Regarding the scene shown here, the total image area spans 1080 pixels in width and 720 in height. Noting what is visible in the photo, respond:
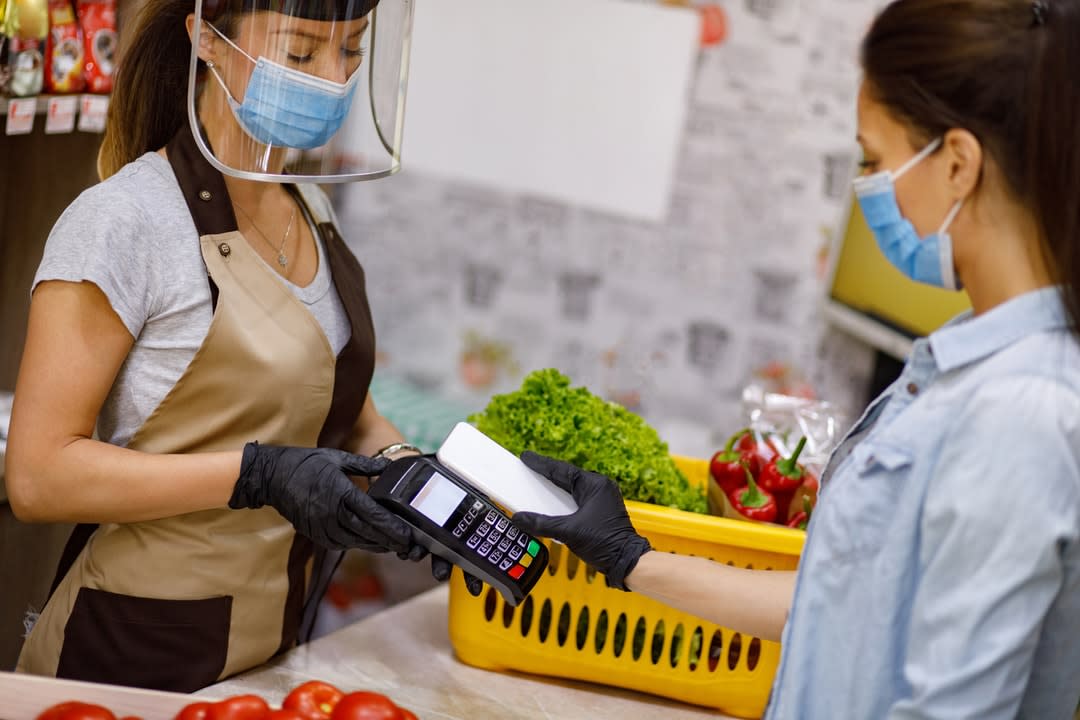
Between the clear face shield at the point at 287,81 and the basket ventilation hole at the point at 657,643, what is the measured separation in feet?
2.62

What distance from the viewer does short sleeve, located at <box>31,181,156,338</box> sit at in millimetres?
1245

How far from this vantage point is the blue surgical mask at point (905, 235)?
102cm

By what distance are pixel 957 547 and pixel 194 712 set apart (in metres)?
0.84

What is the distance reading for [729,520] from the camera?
1.45 metres

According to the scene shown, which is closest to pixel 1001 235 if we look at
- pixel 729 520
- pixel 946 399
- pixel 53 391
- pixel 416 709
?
pixel 946 399

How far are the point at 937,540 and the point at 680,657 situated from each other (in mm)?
676

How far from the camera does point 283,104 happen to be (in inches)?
52.4

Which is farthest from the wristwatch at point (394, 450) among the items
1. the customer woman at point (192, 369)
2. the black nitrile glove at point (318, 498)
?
the black nitrile glove at point (318, 498)

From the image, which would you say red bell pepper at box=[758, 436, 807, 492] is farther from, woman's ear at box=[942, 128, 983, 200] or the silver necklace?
the silver necklace

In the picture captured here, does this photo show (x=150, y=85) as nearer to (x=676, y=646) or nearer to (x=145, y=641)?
(x=145, y=641)

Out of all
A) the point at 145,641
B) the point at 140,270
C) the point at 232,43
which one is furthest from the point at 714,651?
the point at 232,43

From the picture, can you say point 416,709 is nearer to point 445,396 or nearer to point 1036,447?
point 1036,447

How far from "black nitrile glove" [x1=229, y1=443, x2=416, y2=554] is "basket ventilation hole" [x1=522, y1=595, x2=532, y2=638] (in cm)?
31

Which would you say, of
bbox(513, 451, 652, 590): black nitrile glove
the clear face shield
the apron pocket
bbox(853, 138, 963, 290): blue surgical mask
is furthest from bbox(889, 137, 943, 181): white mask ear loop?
the apron pocket
